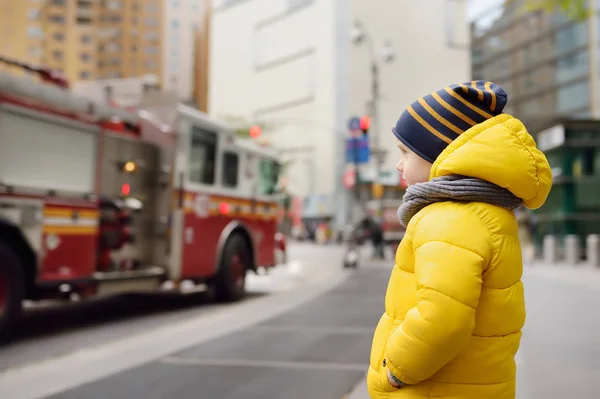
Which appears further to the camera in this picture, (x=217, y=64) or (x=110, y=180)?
(x=217, y=64)

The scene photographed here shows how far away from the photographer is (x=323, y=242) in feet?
149

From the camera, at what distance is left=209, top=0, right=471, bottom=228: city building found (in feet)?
174

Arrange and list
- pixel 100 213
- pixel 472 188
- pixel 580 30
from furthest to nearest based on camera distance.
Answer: pixel 580 30, pixel 100 213, pixel 472 188

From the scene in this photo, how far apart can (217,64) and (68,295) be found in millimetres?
60078

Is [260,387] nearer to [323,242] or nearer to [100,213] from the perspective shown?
[100,213]

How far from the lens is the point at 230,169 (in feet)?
35.1

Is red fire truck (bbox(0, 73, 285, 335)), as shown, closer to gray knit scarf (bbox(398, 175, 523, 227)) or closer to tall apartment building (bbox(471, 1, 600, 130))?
gray knit scarf (bbox(398, 175, 523, 227))

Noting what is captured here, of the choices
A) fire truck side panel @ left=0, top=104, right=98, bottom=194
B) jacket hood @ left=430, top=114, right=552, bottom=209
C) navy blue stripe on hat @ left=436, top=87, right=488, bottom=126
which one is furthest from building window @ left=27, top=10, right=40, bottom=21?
jacket hood @ left=430, top=114, right=552, bottom=209

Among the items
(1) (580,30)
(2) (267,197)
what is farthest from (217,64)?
(2) (267,197)

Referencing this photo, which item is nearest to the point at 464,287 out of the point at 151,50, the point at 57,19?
the point at 57,19

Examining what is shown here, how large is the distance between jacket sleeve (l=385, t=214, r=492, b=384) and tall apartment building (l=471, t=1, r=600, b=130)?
174 ft

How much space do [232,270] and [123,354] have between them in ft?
14.2

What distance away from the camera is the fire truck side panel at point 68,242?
22.9 ft

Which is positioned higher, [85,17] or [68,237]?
[85,17]
